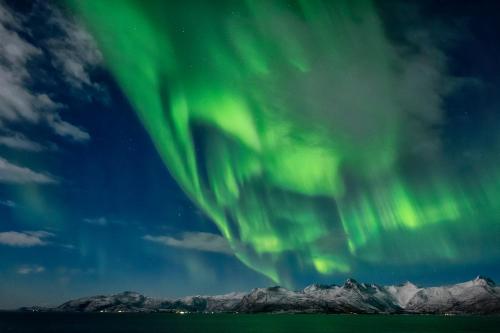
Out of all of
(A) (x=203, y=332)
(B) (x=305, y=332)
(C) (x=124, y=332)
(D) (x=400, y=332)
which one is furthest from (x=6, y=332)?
(D) (x=400, y=332)

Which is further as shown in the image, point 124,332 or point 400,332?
point 400,332

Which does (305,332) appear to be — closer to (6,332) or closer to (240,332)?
(240,332)

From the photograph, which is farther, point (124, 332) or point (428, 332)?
point (428, 332)

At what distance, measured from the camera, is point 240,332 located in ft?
637

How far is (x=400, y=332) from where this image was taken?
19988 centimetres

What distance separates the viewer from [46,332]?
192500 millimetres

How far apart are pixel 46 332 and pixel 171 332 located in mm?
63501

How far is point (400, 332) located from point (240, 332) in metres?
84.5

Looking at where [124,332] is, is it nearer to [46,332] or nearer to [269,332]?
[46,332]

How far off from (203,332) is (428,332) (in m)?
117

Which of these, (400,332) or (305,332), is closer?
(305,332)

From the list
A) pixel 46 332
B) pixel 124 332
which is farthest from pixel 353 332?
pixel 46 332

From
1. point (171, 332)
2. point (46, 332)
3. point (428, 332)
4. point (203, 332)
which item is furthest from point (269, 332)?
point (46, 332)

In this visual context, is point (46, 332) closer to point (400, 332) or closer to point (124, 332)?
point (124, 332)
